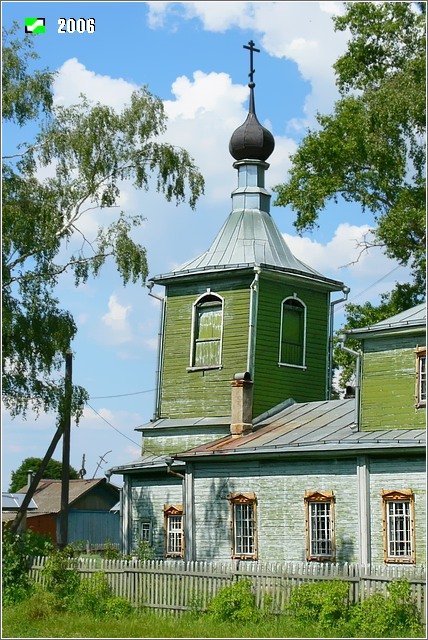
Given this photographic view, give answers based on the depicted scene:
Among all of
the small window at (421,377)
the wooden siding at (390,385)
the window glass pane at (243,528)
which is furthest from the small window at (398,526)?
the window glass pane at (243,528)

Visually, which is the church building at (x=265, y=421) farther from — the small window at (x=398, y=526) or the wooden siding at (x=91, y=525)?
the wooden siding at (x=91, y=525)

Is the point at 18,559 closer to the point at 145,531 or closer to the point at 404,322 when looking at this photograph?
the point at 145,531

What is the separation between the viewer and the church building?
25.1 m

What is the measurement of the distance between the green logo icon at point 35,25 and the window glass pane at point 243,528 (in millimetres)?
11389

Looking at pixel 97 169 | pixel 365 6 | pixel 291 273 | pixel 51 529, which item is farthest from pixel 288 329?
pixel 51 529

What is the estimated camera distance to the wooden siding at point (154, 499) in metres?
30.4

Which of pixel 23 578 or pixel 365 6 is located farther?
pixel 365 6

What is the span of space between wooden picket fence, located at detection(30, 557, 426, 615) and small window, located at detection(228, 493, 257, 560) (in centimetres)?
346

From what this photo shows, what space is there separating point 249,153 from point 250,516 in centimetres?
1118

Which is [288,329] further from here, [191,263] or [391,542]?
[391,542]

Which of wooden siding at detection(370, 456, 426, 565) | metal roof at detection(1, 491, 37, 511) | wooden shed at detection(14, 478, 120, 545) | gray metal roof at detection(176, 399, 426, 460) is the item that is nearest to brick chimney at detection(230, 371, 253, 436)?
gray metal roof at detection(176, 399, 426, 460)

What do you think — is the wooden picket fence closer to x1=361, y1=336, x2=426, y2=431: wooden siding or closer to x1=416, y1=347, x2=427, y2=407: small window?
x1=361, y1=336, x2=426, y2=431: wooden siding

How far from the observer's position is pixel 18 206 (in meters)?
26.3

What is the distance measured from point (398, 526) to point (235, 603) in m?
4.09
